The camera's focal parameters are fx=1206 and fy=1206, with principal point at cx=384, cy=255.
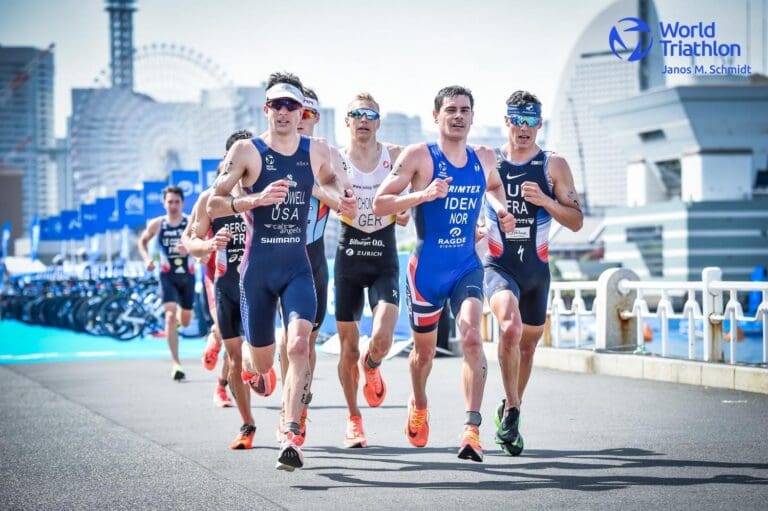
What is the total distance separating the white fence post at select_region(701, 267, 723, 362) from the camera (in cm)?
1433

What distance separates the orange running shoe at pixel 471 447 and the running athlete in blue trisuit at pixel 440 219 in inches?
19.6

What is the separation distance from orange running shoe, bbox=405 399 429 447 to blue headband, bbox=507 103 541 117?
2.30 m

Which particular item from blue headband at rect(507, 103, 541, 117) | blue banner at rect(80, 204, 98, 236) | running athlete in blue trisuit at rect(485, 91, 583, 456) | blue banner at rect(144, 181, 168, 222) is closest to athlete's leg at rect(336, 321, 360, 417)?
running athlete in blue trisuit at rect(485, 91, 583, 456)

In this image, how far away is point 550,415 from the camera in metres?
11.2

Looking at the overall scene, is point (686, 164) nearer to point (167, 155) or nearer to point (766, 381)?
point (167, 155)

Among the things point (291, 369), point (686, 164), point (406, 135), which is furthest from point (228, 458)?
point (406, 135)

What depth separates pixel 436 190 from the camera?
7.98m

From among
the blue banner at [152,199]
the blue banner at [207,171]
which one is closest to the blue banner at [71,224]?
the blue banner at [152,199]

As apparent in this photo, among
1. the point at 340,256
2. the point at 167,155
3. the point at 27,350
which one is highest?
the point at 167,155

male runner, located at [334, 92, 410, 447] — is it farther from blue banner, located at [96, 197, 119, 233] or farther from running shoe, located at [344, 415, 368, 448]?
blue banner, located at [96, 197, 119, 233]

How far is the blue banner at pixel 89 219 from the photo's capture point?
55594 millimetres

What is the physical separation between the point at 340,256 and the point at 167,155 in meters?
131

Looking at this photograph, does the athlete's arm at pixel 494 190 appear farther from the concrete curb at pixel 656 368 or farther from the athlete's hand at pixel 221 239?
the concrete curb at pixel 656 368

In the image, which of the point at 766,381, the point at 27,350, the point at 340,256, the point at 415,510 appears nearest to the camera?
the point at 415,510
